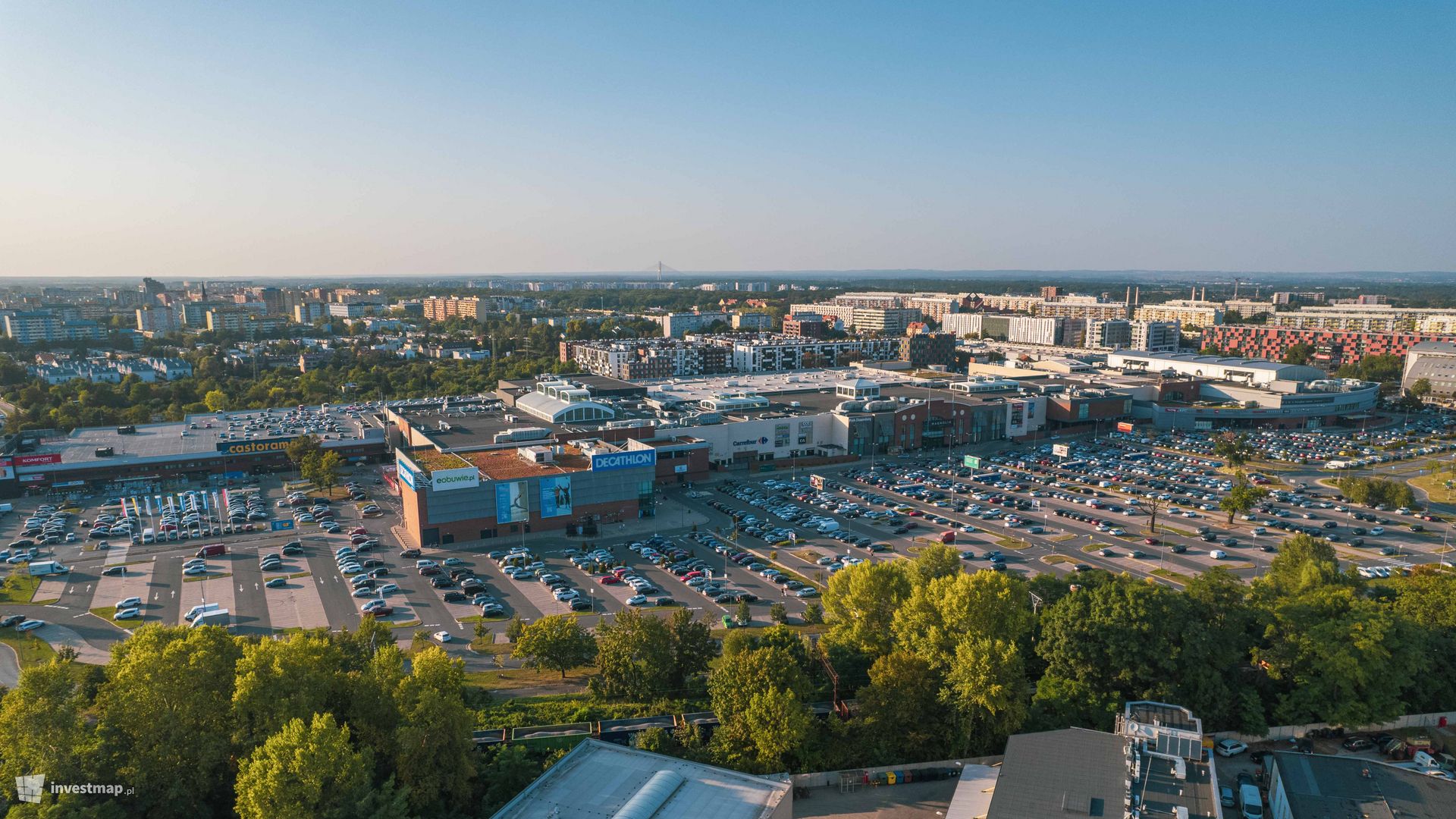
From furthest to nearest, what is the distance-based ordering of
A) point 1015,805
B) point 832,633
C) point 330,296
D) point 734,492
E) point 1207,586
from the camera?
point 330,296 → point 734,492 → point 832,633 → point 1207,586 → point 1015,805

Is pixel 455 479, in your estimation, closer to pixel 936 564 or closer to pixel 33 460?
pixel 936 564

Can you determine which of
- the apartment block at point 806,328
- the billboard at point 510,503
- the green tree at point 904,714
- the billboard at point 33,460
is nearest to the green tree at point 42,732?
the green tree at point 904,714

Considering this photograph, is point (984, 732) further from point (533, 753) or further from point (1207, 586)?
point (533, 753)

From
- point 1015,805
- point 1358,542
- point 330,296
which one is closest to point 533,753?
point 1015,805

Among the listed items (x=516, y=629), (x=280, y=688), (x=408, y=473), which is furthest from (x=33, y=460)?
(x=280, y=688)

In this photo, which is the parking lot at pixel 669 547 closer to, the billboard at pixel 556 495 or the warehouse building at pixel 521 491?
the warehouse building at pixel 521 491

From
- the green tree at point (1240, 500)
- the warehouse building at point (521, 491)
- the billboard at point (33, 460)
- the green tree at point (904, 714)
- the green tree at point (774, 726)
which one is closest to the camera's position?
the green tree at point (774, 726)

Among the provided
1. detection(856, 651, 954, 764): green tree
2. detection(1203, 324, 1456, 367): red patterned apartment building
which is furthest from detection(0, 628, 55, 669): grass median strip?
detection(1203, 324, 1456, 367): red patterned apartment building

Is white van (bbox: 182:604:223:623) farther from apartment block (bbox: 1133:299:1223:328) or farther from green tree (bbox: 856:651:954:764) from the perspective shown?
apartment block (bbox: 1133:299:1223:328)
